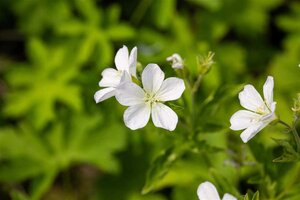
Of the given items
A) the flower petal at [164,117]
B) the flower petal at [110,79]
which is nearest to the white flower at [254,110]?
the flower petal at [164,117]

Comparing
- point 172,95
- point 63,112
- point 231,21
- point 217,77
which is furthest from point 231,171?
point 231,21

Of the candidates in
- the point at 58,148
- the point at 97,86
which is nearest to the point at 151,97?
the point at 97,86

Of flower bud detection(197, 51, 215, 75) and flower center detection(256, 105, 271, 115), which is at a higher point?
flower bud detection(197, 51, 215, 75)

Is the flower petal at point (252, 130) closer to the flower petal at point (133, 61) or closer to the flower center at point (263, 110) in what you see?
the flower center at point (263, 110)

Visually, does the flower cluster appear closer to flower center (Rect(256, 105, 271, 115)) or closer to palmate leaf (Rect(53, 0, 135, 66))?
flower center (Rect(256, 105, 271, 115))

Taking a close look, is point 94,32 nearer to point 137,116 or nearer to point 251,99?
point 137,116

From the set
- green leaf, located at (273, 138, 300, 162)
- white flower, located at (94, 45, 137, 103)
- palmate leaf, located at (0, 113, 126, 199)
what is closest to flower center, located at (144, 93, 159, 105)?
white flower, located at (94, 45, 137, 103)

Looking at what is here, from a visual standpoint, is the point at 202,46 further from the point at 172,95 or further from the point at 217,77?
the point at 172,95
